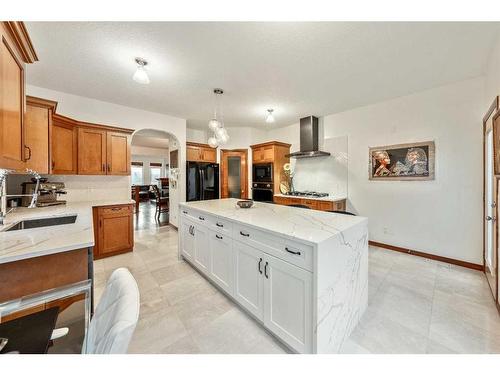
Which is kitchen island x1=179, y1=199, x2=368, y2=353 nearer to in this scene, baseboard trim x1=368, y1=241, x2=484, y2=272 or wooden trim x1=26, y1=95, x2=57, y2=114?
baseboard trim x1=368, y1=241, x2=484, y2=272

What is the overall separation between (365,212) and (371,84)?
2236 mm

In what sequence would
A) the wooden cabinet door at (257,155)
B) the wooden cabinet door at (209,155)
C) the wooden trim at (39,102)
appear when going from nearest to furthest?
the wooden trim at (39,102) → the wooden cabinet door at (257,155) → the wooden cabinet door at (209,155)

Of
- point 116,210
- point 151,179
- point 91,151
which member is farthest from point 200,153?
point 151,179

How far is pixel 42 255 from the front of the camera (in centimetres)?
117

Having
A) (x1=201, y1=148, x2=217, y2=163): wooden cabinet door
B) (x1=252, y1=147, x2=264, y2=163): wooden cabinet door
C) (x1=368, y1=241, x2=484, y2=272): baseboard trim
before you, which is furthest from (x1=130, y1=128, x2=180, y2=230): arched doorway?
(x1=368, y1=241, x2=484, y2=272): baseboard trim

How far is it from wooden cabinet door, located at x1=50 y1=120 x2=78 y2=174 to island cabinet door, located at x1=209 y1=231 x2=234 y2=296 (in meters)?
2.61

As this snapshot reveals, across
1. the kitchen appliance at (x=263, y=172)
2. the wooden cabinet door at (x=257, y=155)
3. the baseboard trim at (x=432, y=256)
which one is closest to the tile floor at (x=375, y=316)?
the baseboard trim at (x=432, y=256)

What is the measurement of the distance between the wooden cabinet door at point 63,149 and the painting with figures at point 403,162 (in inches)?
199

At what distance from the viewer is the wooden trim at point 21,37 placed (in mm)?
1099

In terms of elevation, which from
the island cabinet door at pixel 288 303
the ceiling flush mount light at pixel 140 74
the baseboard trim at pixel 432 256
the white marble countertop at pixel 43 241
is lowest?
the baseboard trim at pixel 432 256

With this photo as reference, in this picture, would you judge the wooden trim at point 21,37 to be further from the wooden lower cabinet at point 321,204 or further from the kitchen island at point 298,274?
the wooden lower cabinet at point 321,204

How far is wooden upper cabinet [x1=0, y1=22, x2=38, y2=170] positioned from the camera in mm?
1071

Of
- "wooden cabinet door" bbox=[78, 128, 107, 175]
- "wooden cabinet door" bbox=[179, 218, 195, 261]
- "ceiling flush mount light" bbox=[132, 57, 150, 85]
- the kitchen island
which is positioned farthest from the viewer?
"wooden cabinet door" bbox=[78, 128, 107, 175]
